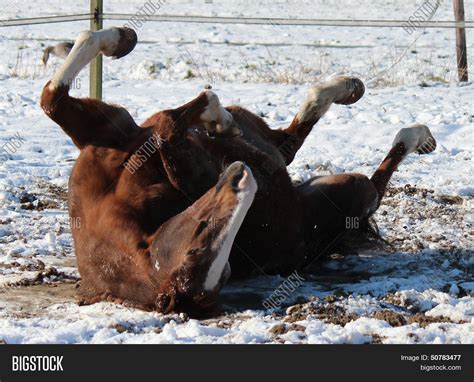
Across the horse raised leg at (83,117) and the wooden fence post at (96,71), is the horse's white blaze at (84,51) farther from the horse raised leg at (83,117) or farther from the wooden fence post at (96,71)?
the wooden fence post at (96,71)

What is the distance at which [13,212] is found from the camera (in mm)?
6145

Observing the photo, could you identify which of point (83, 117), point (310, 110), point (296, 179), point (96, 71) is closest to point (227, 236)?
point (83, 117)

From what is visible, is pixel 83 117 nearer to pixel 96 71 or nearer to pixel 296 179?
pixel 296 179

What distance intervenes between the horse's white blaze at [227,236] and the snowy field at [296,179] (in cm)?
22

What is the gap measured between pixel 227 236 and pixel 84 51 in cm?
171

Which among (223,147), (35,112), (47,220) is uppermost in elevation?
(35,112)

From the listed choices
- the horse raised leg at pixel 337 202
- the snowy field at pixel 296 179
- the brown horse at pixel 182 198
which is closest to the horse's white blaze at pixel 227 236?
the brown horse at pixel 182 198

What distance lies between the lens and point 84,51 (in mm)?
4926

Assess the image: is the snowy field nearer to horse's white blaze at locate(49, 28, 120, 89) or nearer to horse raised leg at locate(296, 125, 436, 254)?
horse raised leg at locate(296, 125, 436, 254)

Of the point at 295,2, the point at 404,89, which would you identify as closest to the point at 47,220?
the point at 404,89

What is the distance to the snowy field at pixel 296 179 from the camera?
384 centimetres

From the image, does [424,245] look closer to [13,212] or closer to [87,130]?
[87,130]

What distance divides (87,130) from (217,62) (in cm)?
972

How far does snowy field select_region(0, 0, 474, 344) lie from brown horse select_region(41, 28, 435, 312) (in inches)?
6.6
